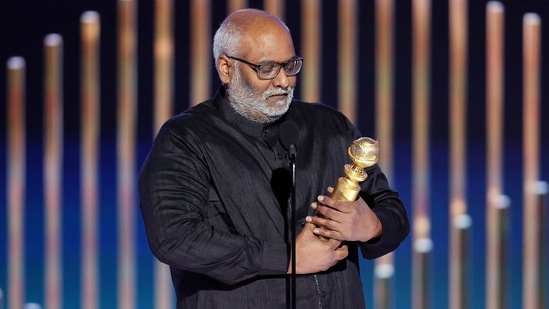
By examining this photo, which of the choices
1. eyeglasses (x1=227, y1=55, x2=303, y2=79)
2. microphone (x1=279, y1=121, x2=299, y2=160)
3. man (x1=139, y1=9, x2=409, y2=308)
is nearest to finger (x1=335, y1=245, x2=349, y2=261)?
man (x1=139, y1=9, x2=409, y2=308)

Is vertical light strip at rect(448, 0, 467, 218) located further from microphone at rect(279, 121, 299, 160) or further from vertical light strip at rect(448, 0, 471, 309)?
microphone at rect(279, 121, 299, 160)

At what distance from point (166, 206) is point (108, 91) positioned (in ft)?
4.78

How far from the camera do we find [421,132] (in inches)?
121

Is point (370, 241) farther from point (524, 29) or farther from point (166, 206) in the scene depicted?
point (524, 29)

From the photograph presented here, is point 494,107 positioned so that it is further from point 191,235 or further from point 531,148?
point 191,235

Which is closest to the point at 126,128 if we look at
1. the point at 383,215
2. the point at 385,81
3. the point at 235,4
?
the point at 235,4

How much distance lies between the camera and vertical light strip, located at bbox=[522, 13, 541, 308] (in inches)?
120

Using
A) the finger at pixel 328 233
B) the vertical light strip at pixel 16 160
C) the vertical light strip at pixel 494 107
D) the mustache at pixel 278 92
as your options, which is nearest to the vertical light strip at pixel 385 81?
the vertical light strip at pixel 494 107

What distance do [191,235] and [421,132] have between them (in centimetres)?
161

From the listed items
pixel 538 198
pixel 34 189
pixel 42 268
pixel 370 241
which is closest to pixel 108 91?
pixel 34 189

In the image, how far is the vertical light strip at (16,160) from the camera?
117 inches

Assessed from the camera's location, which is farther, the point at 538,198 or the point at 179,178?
the point at 538,198

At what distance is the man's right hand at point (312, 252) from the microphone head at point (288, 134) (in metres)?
0.13

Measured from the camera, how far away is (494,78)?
3.07 m
